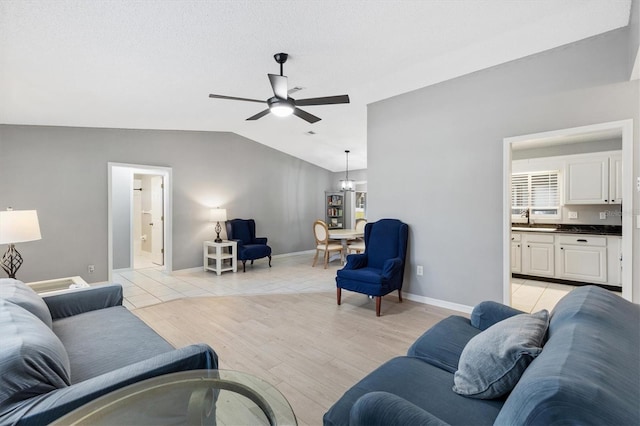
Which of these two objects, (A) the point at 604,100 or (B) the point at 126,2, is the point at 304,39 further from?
(A) the point at 604,100

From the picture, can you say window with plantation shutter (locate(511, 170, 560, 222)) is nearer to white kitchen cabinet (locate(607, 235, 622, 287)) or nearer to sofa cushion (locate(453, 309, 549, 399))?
white kitchen cabinet (locate(607, 235, 622, 287))

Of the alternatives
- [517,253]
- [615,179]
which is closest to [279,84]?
[517,253]

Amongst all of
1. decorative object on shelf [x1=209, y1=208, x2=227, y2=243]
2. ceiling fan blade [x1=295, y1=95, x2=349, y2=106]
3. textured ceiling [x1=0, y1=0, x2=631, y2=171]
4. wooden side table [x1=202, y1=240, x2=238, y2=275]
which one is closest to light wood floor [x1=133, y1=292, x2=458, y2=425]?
wooden side table [x1=202, y1=240, x2=238, y2=275]

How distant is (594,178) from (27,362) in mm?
6457

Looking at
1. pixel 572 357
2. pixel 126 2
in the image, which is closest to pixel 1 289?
pixel 126 2

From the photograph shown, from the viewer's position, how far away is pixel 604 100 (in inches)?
106

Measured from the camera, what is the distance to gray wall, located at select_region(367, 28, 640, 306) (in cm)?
273

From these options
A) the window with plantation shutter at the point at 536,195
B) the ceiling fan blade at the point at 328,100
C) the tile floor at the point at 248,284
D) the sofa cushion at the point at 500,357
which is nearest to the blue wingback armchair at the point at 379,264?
the tile floor at the point at 248,284

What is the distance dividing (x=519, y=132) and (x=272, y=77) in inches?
102

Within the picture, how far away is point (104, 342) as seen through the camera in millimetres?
1795

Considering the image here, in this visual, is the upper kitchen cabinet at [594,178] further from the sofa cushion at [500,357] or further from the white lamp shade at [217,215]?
the white lamp shade at [217,215]

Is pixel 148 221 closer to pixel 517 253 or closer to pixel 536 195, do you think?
pixel 517 253

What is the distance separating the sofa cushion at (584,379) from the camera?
2.25 ft

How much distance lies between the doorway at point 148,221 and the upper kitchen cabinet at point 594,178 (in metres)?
7.69
